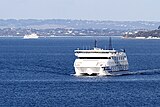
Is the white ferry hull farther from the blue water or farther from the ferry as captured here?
the blue water

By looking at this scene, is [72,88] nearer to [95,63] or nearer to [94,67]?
[94,67]

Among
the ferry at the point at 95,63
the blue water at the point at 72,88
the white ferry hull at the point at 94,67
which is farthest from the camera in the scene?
the ferry at the point at 95,63

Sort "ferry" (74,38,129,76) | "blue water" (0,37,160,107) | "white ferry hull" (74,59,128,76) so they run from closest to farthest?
"blue water" (0,37,160,107) < "white ferry hull" (74,59,128,76) < "ferry" (74,38,129,76)

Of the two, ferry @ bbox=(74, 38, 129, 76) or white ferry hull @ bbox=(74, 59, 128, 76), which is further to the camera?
ferry @ bbox=(74, 38, 129, 76)

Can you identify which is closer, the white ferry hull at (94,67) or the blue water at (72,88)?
the blue water at (72,88)

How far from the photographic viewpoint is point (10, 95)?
81.8m

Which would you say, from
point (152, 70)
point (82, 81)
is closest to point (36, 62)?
point (152, 70)

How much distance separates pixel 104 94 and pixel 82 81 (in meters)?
14.9

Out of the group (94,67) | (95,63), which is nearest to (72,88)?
(94,67)

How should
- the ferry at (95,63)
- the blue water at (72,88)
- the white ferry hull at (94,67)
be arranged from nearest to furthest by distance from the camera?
the blue water at (72,88) → the white ferry hull at (94,67) → the ferry at (95,63)

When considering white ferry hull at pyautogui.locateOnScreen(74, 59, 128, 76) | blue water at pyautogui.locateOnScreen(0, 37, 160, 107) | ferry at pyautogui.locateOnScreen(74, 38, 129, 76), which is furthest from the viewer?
ferry at pyautogui.locateOnScreen(74, 38, 129, 76)

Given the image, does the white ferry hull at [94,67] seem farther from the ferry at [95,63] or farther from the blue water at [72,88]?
the blue water at [72,88]

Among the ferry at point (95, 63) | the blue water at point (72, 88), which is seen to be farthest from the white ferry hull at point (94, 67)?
the blue water at point (72, 88)

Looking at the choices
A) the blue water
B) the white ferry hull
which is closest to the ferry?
the white ferry hull
